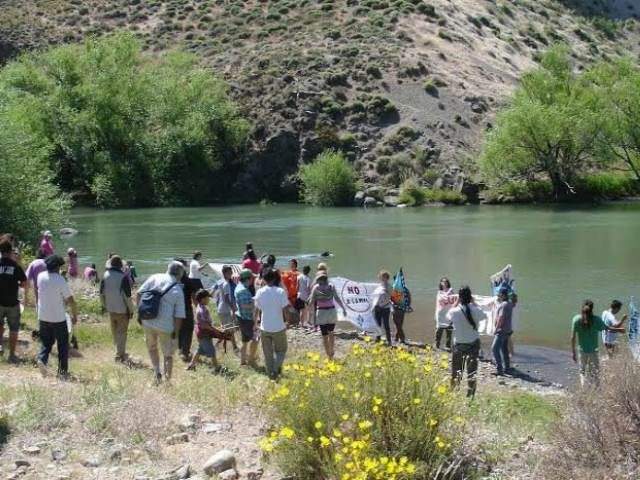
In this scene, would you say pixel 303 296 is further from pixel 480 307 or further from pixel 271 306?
pixel 271 306

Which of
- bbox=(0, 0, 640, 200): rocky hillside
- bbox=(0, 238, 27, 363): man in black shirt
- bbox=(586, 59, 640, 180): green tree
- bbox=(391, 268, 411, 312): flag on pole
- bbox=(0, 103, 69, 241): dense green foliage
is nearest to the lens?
bbox=(0, 238, 27, 363): man in black shirt

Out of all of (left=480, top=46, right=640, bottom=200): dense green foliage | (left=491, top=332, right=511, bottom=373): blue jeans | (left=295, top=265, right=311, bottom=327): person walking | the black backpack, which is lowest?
(left=491, top=332, right=511, bottom=373): blue jeans

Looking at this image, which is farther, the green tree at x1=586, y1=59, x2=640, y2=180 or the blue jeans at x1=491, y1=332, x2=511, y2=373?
the green tree at x1=586, y1=59, x2=640, y2=180

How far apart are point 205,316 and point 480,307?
23.4ft

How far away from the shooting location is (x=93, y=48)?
6812 centimetres

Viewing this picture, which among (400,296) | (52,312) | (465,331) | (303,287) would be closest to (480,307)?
(400,296)

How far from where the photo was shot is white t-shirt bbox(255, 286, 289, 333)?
459 inches

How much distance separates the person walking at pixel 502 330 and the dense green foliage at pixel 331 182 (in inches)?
1885

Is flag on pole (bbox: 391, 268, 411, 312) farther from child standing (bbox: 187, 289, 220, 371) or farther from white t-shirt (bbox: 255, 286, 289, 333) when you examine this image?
white t-shirt (bbox: 255, 286, 289, 333)

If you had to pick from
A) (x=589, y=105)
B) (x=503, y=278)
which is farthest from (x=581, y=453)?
(x=589, y=105)

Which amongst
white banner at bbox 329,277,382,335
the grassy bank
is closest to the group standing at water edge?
the grassy bank

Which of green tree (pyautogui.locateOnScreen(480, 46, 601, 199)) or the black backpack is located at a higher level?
green tree (pyautogui.locateOnScreen(480, 46, 601, 199))

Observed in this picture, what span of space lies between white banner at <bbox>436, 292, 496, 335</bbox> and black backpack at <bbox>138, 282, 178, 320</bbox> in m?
7.31

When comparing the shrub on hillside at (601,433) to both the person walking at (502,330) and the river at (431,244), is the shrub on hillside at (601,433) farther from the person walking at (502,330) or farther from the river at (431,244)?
the river at (431,244)
